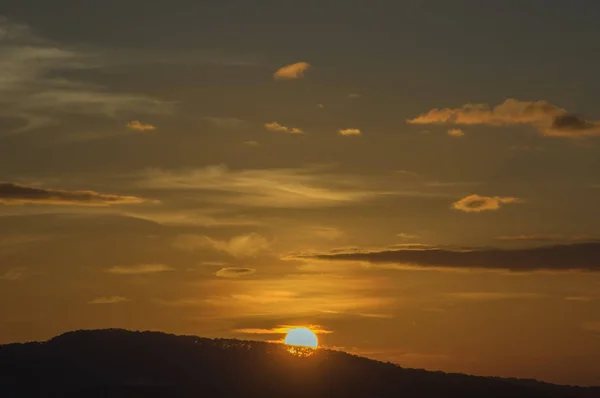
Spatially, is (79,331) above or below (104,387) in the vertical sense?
above

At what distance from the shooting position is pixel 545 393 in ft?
411

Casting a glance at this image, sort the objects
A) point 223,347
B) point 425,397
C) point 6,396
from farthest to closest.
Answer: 1. point 223,347
2. point 425,397
3. point 6,396

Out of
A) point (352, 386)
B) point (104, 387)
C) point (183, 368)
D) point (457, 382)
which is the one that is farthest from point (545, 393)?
point (104, 387)

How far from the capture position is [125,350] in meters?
121

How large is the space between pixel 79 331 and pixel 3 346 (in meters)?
9.67

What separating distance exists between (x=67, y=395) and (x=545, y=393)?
57389 millimetres

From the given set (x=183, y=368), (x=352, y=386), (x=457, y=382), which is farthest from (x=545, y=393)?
(x=183, y=368)

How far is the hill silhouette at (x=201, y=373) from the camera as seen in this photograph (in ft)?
367

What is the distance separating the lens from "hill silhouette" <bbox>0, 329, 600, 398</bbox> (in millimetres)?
111875

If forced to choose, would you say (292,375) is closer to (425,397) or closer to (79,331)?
(425,397)

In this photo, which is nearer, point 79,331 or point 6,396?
point 6,396

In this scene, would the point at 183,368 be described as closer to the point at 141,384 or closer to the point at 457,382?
the point at 141,384

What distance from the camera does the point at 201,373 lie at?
118m

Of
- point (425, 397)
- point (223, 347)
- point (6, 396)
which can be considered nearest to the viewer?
point (6, 396)
